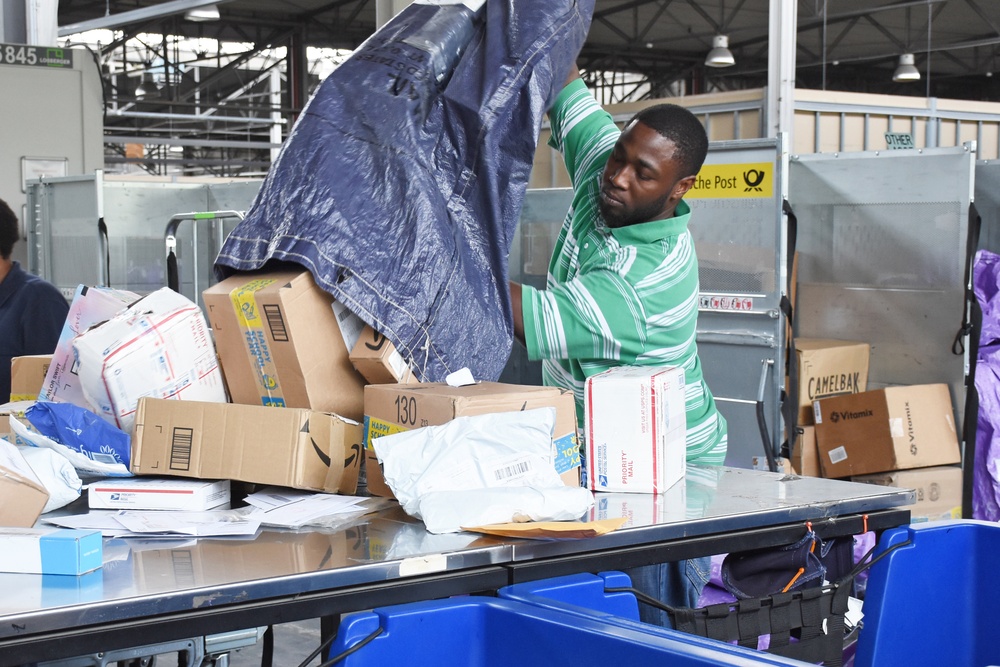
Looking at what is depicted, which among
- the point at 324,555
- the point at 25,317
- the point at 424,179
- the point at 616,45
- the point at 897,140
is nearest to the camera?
the point at 324,555

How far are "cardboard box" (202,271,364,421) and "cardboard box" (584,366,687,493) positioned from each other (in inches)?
18.8

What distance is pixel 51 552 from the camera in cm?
151

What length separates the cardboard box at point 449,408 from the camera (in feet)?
6.24

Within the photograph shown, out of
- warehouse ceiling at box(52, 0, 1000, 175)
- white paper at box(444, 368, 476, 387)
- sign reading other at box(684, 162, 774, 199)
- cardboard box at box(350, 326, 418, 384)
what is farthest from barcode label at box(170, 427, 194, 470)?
warehouse ceiling at box(52, 0, 1000, 175)

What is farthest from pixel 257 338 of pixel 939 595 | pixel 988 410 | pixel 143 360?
pixel 988 410

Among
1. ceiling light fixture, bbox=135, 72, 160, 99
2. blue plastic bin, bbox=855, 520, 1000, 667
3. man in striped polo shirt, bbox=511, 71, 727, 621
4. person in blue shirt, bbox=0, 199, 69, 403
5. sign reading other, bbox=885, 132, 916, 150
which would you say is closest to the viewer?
blue plastic bin, bbox=855, 520, 1000, 667

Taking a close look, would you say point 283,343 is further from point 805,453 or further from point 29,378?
point 805,453

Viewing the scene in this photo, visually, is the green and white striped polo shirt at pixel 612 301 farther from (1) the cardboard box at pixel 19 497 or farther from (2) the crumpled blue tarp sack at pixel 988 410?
(2) the crumpled blue tarp sack at pixel 988 410

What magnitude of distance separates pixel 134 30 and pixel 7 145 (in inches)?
325

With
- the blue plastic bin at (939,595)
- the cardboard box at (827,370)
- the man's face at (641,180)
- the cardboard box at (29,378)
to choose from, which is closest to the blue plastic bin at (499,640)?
the blue plastic bin at (939,595)

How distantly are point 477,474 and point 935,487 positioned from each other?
336 centimetres

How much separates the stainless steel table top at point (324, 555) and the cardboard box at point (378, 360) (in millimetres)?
274

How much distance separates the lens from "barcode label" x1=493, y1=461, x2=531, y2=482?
183cm

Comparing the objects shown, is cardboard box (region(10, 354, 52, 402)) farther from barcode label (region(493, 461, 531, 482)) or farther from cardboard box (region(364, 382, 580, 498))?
barcode label (region(493, 461, 531, 482))
